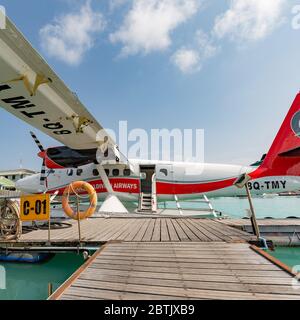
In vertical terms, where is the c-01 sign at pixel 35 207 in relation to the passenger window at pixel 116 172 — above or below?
below

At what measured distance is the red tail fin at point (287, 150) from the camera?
991cm

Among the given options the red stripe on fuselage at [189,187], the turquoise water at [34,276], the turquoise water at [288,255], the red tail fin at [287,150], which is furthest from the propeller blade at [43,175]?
the red tail fin at [287,150]

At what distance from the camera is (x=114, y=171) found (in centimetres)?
1087

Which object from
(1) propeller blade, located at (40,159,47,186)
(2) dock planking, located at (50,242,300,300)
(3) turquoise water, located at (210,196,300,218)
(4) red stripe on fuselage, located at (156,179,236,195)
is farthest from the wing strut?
(2) dock planking, located at (50,242,300,300)

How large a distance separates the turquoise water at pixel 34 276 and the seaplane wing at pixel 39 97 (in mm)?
4313

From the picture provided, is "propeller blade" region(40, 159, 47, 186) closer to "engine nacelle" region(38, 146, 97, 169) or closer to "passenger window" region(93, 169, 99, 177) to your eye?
"engine nacelle" region(38, 146, 97, 169)

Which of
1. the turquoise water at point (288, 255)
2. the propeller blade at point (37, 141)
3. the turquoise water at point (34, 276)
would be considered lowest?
the turquoise water at point (34, 276)

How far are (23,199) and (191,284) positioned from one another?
3.94m

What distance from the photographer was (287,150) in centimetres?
1006

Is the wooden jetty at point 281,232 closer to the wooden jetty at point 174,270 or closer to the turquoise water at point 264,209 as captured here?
the turquoise water at point 264,209

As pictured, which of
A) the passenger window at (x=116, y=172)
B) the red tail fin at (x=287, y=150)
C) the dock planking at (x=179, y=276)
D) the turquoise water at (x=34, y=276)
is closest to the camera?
the dock planking at (x=179, y=276)

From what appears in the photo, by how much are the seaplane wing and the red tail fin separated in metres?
7.86

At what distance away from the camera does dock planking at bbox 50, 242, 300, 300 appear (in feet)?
6.99
